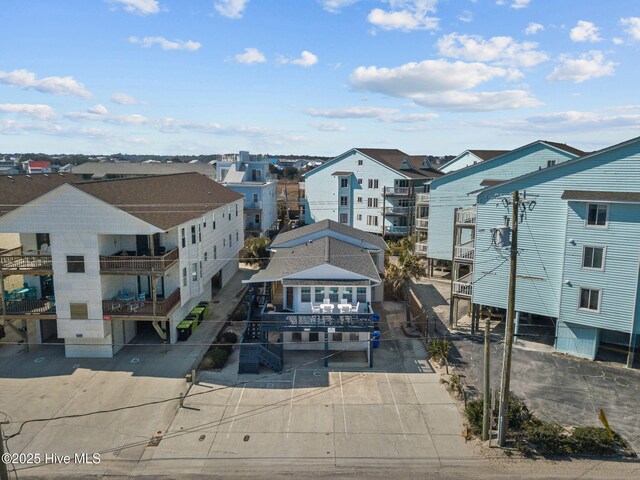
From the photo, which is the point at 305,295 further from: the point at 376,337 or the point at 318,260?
the point at 376,337

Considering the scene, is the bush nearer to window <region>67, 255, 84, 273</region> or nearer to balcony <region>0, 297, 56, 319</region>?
window <region>67, 255, 84, 273</region>

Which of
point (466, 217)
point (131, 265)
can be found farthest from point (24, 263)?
point (466, 217)

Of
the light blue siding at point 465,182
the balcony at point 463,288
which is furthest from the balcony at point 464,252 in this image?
the light blue siding at point 465,182

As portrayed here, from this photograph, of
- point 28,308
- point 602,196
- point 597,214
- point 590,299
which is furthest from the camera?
point 28,308

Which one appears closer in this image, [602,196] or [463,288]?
[602,196]

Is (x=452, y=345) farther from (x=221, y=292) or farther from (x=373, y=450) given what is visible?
(x=221, y=292)

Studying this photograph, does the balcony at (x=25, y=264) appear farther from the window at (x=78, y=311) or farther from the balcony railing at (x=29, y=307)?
the window at (x=78, y=311)
